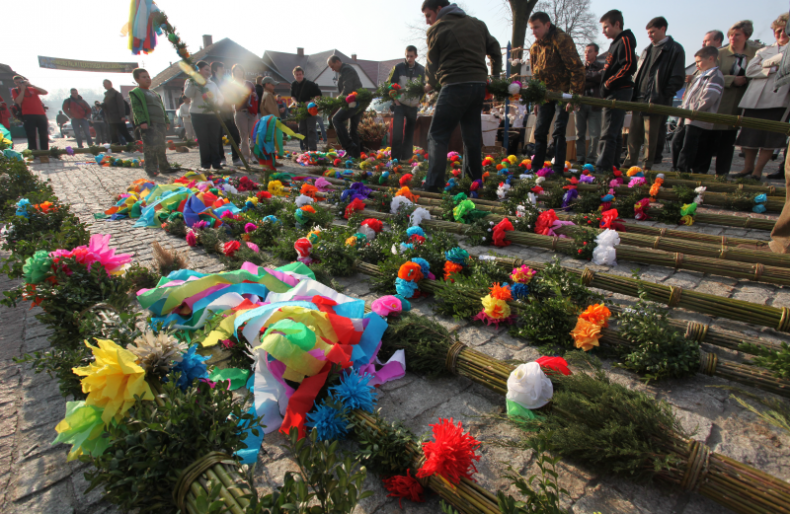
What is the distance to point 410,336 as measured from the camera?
251 centimetres

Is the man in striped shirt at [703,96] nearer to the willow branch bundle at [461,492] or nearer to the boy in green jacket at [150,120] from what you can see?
the willow branch bundle at [461,492]

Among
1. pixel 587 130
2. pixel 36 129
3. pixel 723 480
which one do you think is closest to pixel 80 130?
pixel 36 129

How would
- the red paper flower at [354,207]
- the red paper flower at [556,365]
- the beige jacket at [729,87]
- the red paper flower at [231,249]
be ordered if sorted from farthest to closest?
the beige jacket at [729,87] < the red paper flower at [354,207] < the red paper flower at [231,249] < the red paper flower at [556,365]

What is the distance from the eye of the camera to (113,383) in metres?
1.62

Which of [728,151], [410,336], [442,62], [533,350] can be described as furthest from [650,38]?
[410,336]

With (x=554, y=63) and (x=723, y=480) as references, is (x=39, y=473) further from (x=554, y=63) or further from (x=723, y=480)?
(x=554, y=63)

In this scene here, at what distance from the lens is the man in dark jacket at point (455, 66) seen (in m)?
5.60

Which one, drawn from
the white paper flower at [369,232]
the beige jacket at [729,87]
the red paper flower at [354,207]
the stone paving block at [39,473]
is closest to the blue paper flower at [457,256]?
the white paper flower at [369,232]

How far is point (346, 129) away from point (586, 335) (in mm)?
9157

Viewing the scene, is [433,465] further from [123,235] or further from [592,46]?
[592,46]

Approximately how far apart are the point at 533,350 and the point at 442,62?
458 cm

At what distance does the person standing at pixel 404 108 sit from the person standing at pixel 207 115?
3.74m

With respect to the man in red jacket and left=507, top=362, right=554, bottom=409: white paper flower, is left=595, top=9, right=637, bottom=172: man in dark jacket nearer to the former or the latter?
left=507, top=362, right=554, bottom=409: white paper flower

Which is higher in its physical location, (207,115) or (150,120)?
(207,115)
